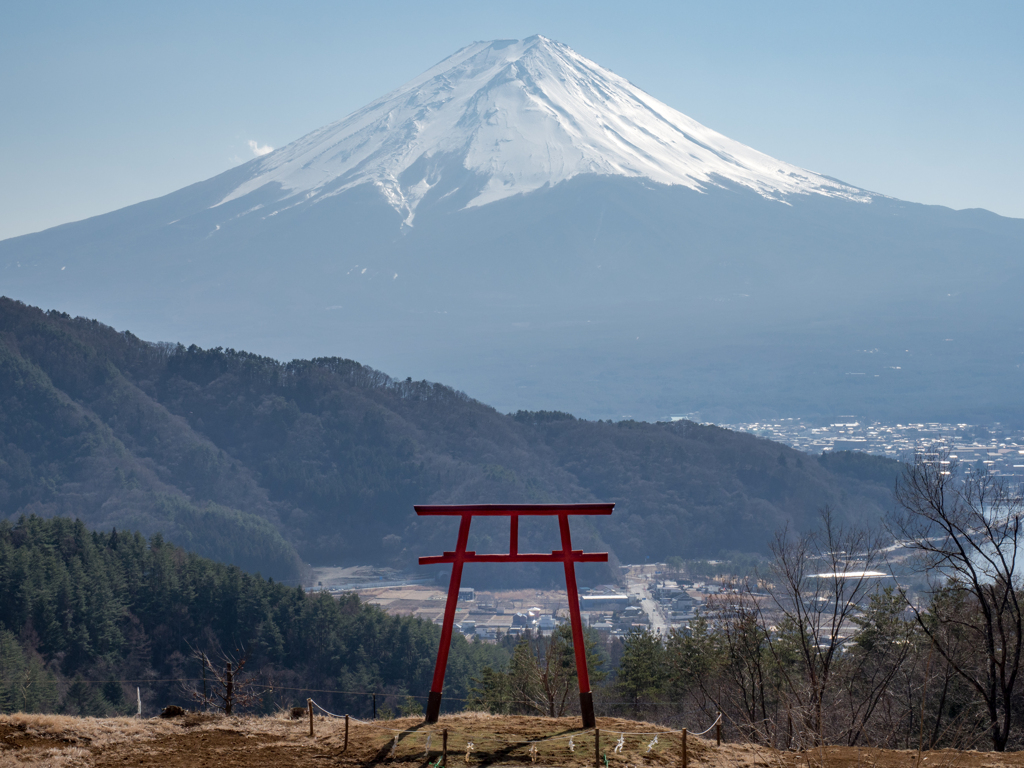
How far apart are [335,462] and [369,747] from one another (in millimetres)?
122525

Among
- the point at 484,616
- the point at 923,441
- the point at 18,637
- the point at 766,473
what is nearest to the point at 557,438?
the point at 766,473

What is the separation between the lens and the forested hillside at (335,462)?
368 ft

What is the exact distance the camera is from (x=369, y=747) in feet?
31.5

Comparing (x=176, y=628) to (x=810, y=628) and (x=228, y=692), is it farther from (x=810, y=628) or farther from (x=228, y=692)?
(x=228, y=692)

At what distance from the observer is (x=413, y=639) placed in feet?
179

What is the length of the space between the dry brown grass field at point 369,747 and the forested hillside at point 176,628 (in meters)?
39.5

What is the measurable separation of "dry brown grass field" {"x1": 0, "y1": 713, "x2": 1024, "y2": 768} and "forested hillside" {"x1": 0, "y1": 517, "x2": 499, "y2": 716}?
130ft

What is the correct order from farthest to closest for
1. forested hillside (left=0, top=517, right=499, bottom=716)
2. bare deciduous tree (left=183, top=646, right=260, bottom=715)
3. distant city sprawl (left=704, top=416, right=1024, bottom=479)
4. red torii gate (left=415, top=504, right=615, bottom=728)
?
distant city sprawl (left=704, top=416, right=1024, bottom=479), forested hillside (left=0, top=517, right=499, bottom=716), bare deciduous tree (left=183, top=646, right=260, bottom=715), red torii gate (left=415, top=504, right=615, bottom=728)

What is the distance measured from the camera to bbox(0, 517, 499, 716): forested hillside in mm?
50062

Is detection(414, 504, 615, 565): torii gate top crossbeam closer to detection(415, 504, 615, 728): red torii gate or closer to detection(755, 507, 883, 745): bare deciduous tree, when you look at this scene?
detection(415, 504, 615, 728): red torii gate

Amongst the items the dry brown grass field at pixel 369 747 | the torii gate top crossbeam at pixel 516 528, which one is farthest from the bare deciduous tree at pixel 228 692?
the torii gate top crossbeam at pixel 516 528

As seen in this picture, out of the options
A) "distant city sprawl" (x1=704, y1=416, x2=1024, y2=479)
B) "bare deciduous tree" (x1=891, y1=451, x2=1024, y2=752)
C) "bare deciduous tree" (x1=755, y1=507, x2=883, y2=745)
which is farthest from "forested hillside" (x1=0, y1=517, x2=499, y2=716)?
"distant city sprawl" (x1=704, y1=416, x2=1024, y2=479)

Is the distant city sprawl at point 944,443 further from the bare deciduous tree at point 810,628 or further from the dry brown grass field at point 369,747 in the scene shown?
the dry brown grass field at point 369,747

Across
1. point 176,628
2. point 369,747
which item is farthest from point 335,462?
point 369,747
